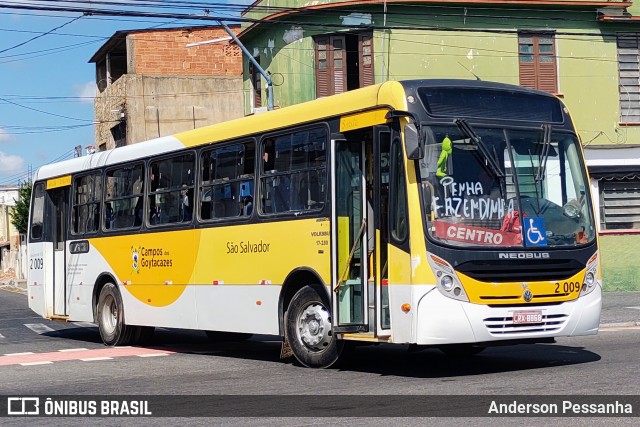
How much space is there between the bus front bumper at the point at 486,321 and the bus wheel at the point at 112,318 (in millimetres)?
8052

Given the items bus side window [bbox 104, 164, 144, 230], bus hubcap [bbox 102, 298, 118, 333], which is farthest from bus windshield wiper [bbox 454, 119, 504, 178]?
bus hubcap [bbox 102, 298, 118, 333]

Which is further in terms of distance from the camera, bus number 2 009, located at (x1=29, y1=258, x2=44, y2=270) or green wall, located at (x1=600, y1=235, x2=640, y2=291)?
green wall, located at (x1=600, y1=235, x2=640, y2=291)

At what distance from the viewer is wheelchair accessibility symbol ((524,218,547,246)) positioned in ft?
39.8

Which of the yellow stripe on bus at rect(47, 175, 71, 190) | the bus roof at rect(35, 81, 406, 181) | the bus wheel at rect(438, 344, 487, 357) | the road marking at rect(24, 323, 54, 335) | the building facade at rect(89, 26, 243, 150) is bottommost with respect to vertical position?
the road marking at rect(24, 323, 54, 335)

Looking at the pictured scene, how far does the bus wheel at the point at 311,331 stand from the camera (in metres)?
13.2

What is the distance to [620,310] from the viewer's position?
22.1 metres

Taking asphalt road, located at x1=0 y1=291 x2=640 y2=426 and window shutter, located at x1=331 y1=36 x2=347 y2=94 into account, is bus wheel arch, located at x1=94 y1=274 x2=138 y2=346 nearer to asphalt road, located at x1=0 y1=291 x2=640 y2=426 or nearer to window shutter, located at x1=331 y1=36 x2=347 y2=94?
asphalt road, located at x1=0 y1=291 x2=640 y2=426

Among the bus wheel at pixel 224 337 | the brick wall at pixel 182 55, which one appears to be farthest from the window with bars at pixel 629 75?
the brick wall at pixel 182 55

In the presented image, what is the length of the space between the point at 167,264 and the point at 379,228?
539 cm

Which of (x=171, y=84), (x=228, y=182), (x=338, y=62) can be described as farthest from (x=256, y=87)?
(x=228, y=182)

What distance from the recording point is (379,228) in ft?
40.9

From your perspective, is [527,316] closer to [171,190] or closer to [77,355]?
[171,190]

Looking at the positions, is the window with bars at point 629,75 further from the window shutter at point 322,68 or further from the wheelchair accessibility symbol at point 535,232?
the wheelchair accessibility symbol at point 535,232

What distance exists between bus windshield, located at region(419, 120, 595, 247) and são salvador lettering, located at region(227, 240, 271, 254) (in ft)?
10.1
